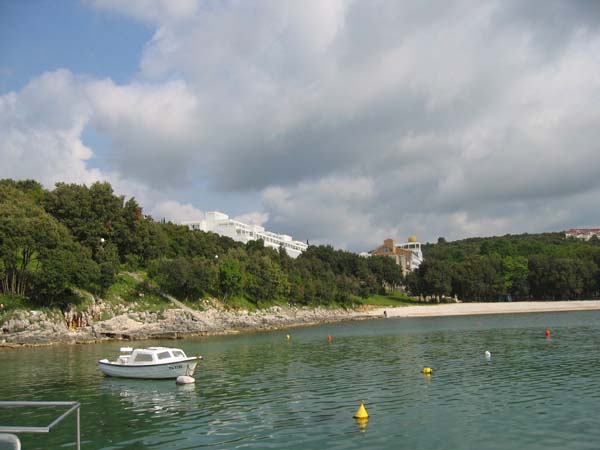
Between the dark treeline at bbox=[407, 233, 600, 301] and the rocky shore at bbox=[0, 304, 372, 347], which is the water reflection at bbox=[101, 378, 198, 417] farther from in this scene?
the dark treeline at bbox=[407, 233, 600, 301]

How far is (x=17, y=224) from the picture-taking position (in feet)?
237

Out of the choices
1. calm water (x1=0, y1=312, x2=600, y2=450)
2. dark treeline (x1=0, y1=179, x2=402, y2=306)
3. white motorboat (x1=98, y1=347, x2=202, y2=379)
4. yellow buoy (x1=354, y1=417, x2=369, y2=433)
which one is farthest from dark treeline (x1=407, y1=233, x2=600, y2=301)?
yellow buoy (x1=354, y1=417, x2=369, y2=433)

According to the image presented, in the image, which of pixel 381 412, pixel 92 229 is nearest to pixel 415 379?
pixel 381 412

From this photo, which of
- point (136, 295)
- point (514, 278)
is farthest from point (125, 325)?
point (514, 278)

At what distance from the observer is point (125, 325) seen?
253 feet

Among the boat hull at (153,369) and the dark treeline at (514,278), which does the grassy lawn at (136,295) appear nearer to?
the boat hull at (153,369)

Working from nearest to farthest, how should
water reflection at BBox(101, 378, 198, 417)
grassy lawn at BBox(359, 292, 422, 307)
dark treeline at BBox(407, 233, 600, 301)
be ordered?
water reflection at BBox(101, 378, 198, 417) < grassy lawn at BBox(359, 292, 422, 307) < dark treeline at BBox(407, 233, 600, 301)

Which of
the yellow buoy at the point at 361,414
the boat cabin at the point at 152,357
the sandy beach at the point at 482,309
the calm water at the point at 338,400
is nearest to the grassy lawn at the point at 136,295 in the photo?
the calm water at the point at 338,400

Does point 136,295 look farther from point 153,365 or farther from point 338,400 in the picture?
point 338,400

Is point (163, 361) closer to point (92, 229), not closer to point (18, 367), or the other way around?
point (18, 367)

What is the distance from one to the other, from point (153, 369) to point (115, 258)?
178ft

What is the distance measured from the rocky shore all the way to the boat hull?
34.0 metres

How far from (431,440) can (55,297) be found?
69.5 metres

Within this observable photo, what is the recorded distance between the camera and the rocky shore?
67.1 m
